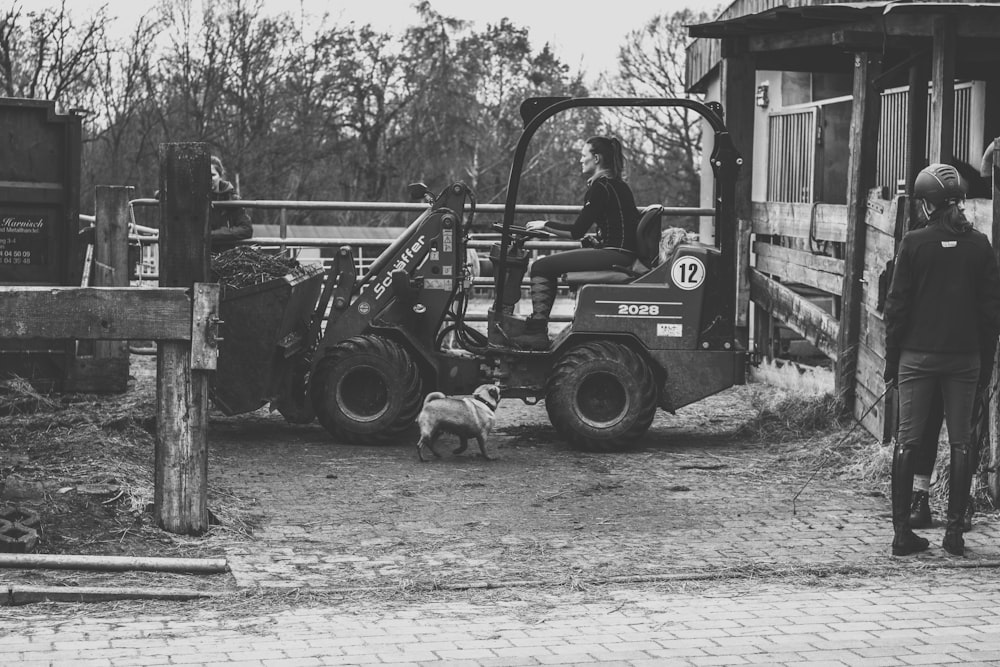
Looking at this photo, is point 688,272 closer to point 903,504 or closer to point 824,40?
point 824,40

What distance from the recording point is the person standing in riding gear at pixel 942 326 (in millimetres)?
7109

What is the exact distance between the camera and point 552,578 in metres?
6.49

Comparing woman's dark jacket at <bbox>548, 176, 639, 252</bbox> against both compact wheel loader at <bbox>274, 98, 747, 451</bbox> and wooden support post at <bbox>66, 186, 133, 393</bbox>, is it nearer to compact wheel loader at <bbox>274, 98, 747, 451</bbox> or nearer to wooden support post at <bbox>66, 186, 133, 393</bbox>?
compact wheel loader at <bbox>274, 98, 747, 451</bbox>

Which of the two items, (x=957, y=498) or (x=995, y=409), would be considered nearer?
(x=957, y=498)

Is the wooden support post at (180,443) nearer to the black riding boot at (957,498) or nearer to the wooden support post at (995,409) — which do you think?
the black riding boot at (957,498)

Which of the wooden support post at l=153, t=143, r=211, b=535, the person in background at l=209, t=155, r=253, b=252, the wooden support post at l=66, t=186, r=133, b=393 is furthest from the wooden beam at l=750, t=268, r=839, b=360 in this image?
the wooden support post at l=153, t=143, r=211, b=535

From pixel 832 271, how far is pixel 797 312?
1.78 feet

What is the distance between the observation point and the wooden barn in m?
9.83

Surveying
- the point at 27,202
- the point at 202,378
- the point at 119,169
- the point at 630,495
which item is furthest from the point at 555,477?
the point at 119,169

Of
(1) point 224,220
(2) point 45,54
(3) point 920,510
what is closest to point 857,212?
(3) point 920,510

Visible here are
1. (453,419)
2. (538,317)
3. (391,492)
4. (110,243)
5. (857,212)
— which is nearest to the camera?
(391,492)

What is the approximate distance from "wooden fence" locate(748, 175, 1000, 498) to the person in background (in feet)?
15.7

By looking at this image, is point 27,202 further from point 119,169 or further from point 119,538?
point 119,169

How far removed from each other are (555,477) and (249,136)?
27285 millimetres
